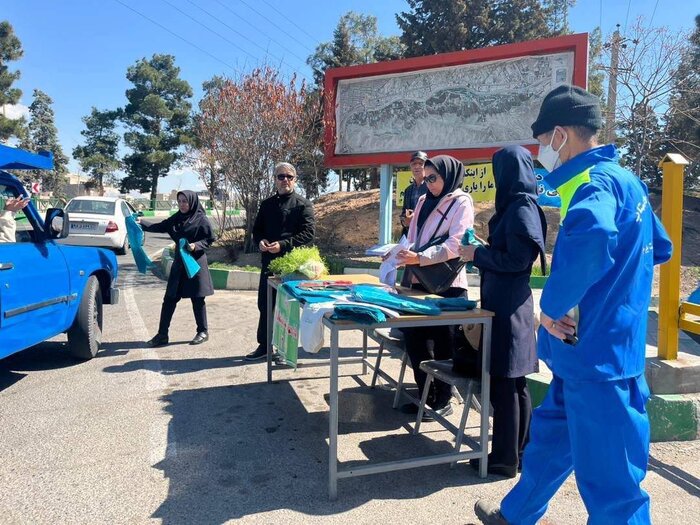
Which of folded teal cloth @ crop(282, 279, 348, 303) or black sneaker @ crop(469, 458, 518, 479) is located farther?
folded teal cloth @ crop(282, 279, 348, 303)

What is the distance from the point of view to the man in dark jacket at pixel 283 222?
213 inches

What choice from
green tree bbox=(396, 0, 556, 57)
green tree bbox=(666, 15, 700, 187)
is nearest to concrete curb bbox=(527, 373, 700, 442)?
green tree bbox=(666, 15, 700, 187)

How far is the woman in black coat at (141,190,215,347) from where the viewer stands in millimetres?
6121

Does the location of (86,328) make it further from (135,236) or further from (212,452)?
(212,452)

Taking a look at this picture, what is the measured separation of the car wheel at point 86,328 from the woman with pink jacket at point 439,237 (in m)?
3.33

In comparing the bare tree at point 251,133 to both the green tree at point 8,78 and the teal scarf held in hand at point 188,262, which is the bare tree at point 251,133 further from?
the green tree at point 8,78

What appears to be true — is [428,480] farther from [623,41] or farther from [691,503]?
[623,41]

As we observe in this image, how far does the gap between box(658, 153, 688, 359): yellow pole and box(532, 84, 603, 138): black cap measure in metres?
1.88

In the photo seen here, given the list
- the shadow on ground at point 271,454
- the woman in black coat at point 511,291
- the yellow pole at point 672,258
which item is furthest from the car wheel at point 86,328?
the yellow pole at point 672,258

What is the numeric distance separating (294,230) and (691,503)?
12.9 ft

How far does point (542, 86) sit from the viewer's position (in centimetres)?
979

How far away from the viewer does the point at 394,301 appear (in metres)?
3.24

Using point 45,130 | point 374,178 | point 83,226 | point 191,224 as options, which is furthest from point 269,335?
point 45,130

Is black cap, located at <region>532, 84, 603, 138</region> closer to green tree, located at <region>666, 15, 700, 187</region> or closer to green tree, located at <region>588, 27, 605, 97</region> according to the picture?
green tree, located at <region>666, 15, 700, 187</region>
